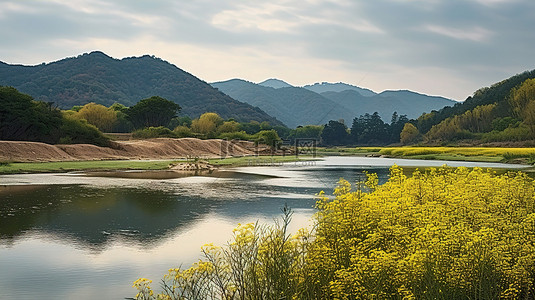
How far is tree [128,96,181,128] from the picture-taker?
103625 millimetres

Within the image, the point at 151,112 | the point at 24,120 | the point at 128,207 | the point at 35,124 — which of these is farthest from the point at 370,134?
the point at 128,207

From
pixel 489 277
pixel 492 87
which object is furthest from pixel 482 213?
pixel 492 87

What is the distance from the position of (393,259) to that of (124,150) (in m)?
65.7

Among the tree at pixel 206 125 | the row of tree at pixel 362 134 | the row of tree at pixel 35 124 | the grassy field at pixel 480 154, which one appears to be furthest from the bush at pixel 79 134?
the row of tree at pixel 362 134

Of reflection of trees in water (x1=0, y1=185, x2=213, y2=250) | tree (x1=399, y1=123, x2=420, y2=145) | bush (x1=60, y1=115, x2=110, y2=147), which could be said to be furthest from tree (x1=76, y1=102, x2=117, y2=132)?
tree (x1=399, y1=123, x2=420, y2=145)

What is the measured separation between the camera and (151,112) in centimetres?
10438

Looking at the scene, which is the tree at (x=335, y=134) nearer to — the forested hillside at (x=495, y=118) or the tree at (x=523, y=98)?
the forested hillside at (x=495, y=118)

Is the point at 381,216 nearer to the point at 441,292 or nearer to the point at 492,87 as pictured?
the point at 441,292

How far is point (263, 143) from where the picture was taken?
110750 mm

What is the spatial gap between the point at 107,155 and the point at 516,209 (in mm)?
59608

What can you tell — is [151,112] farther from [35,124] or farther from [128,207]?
[128,207]

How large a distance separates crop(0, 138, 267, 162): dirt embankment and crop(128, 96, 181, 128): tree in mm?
15783

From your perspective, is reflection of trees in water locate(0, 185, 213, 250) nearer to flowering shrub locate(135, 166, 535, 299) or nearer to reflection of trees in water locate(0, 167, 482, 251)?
reflection of trees in water locate(0, 167, 482, 251)

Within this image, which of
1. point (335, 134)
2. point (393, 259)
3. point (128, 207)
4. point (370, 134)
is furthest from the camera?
point (335, 134)
